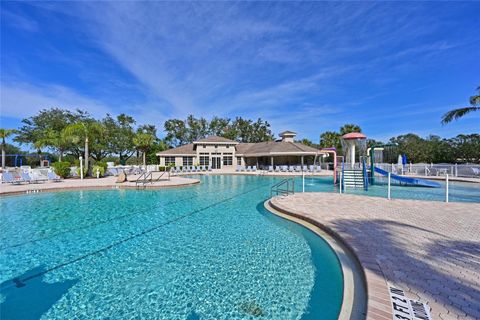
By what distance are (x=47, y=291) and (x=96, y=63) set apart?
23253mm

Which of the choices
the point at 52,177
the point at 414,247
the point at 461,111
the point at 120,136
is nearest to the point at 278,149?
the point at 461,111

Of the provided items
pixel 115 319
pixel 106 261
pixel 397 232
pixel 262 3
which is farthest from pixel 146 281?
pixel 262 3

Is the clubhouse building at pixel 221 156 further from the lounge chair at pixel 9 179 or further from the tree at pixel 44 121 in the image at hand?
the tree at pixel 44 121

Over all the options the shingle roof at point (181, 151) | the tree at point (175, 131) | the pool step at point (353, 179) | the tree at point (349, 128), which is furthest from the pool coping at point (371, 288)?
the tree at point (175, 131)

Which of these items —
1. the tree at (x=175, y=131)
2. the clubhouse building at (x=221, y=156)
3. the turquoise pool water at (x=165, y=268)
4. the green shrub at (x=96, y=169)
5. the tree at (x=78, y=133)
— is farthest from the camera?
the tree at (x=175, y=131)

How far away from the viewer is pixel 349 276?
3793 mm

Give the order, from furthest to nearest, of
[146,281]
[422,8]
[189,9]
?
[189,9], [422,8], [146,281]

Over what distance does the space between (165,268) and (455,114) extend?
67.8 feet

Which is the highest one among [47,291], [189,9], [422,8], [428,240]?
[189,9]

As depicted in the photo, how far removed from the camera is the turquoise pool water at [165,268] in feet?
10.9

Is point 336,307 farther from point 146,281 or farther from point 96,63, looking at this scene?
point 96,63

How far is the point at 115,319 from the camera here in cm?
309

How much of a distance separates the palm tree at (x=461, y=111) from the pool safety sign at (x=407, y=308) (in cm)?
1846

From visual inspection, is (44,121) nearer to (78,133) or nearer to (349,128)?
(78,133)
